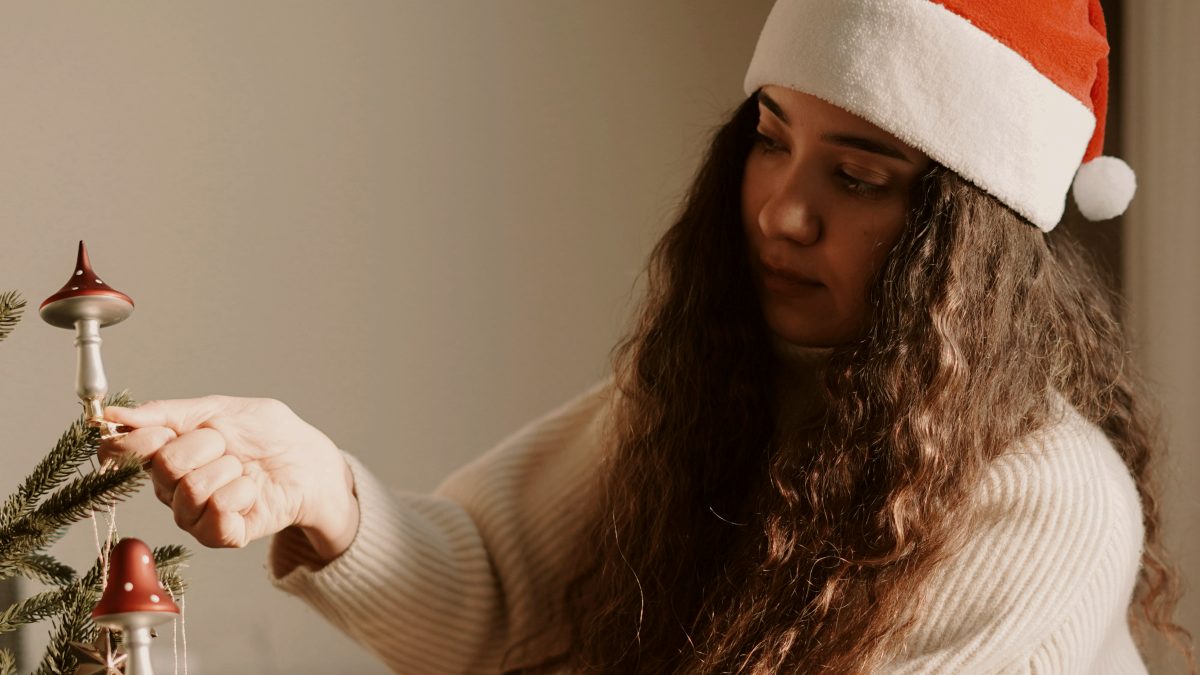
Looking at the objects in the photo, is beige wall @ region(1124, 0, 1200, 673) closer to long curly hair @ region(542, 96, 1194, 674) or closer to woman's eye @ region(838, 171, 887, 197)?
long curly hair @ region(542, 96, 1194, 674)

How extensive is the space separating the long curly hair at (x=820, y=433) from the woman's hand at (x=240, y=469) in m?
0.30

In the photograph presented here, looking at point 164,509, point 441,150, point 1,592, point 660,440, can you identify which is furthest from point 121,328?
point 660,440

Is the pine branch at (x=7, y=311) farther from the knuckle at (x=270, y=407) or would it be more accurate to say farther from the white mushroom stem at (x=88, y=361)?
the knuckle at (x=270, y=407)

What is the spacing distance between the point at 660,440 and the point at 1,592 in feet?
2.01

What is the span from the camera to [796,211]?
3.56ft

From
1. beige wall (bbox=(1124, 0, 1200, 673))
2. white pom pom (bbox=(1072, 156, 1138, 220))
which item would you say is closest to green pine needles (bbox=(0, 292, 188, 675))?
white pom pom (bbox=(1072, 156, 1138, 220))

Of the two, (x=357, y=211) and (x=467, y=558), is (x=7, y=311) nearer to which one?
(x=467, y=558)

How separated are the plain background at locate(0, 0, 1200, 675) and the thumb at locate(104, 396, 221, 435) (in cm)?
42

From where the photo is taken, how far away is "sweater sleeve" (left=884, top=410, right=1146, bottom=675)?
104 centimetres

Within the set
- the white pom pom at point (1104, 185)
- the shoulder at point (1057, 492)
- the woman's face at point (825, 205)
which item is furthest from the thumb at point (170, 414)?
the white pom pom at point (1104, 185)

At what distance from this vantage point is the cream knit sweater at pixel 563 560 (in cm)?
105

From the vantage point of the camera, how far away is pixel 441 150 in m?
1.53

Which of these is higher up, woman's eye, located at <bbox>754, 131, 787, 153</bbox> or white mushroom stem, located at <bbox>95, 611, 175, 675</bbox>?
woman's eye, located at <bbox>754, 131, 787, 153</bbox>

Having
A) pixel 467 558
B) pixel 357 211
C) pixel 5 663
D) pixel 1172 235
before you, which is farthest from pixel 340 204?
pixel 1172 235
